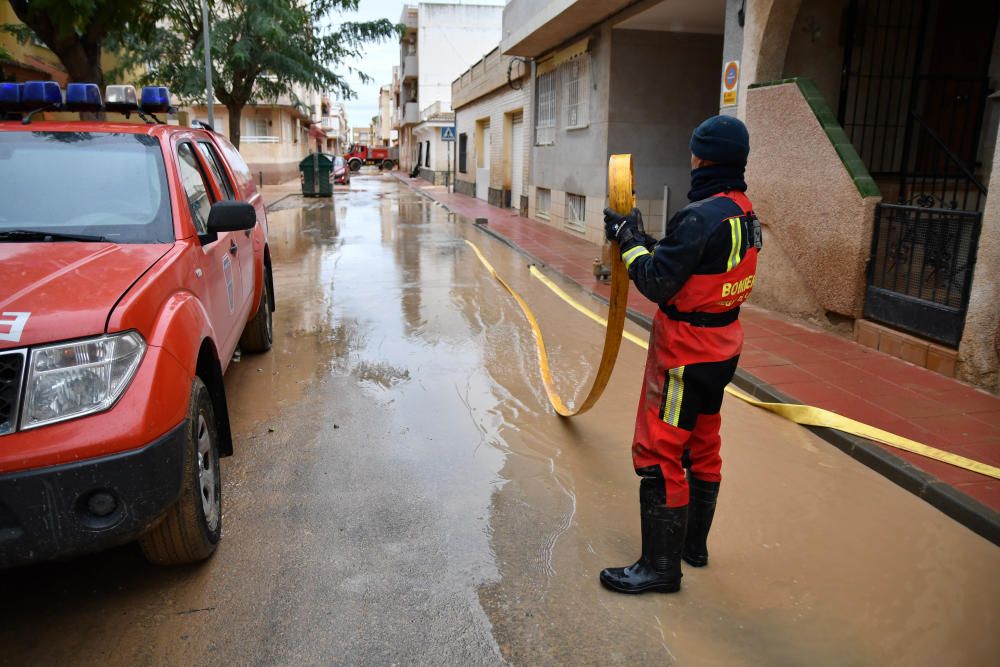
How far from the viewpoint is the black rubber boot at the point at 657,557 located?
3092 millimetres

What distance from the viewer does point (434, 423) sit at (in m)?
5.09

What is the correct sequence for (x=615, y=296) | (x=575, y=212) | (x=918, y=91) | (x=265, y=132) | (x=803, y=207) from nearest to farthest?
(x=615, y=296) < (x=803, y=207) < (x=918, y=91) < (x=575, y=212) < (x=265, y=132)

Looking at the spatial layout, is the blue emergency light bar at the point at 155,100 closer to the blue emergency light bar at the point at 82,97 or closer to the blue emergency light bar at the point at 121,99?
the blue emergency light bar at the point at 121,99

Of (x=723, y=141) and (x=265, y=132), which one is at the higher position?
(x=265, y=132)

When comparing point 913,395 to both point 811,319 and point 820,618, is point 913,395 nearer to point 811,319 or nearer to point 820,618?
point 811,319

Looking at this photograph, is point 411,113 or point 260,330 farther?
point 411,113

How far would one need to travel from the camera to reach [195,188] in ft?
15.0

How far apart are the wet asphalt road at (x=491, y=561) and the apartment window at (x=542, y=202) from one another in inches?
528

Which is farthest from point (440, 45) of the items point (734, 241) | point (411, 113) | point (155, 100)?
point (734, 241)

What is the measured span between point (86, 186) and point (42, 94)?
190cm

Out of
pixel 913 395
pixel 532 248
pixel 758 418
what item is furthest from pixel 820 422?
pixel 532 248

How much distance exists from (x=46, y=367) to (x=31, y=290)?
1.44ft

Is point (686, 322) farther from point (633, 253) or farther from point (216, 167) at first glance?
point (216, 167)

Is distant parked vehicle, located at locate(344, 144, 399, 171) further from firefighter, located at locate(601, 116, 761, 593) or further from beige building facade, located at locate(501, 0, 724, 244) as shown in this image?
firefighter, located at locate(601, 116, 761, 593)
